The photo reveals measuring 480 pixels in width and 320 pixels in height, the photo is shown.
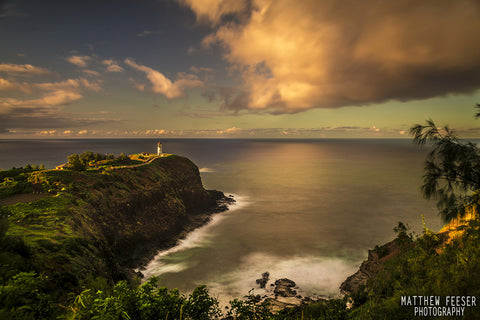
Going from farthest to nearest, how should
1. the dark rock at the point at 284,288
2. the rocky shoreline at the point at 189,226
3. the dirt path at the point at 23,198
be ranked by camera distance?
the rocky shoreline at the point at 189,226
the dark rock at the point at 284,288
the dirt path at the point at 23,198

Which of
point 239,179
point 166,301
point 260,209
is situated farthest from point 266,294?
point 239,179

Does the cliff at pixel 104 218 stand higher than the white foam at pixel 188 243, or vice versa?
the cliff at pixel 104 218

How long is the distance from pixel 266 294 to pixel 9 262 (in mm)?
23814

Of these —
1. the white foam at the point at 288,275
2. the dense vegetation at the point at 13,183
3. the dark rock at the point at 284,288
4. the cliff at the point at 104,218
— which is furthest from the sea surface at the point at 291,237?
the dense vegetation at the point at 13,183

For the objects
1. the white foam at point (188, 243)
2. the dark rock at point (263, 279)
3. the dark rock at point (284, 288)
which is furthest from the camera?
the white foam at point (188, 243)

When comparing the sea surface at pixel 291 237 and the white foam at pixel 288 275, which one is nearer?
the white foam at pixel 288 275

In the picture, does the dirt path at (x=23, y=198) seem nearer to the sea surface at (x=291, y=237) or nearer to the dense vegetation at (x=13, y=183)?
the dense vegetation at (x=13, y=183)

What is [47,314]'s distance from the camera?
7344 mm

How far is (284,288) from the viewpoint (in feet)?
85.9

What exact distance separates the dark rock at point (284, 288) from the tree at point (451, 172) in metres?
20.2

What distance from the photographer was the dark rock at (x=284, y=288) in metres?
25.2

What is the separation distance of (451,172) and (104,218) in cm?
3615

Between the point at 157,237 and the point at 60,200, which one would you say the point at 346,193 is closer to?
the point at 157,237

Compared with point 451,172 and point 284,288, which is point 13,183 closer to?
point 284,288
